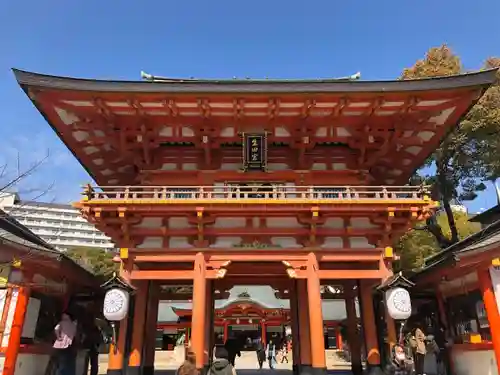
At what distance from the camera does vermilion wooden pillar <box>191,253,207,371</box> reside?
10.9 metres

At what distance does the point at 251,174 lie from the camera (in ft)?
43.8

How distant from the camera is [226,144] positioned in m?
13.6

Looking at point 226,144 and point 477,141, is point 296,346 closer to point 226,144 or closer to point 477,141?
point 226,144

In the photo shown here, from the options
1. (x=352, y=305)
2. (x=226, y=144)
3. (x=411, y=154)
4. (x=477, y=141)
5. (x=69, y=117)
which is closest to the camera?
(x=69, y=117)

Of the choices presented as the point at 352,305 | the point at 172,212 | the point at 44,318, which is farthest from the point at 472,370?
the point at 44,318

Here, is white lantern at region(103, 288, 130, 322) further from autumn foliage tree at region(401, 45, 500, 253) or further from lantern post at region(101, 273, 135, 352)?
autumn foliage tree at region(401, 45, 500, 253)

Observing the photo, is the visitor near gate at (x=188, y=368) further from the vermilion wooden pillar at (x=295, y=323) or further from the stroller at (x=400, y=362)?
the vermilion wooden pillar at (x=295, y=323)

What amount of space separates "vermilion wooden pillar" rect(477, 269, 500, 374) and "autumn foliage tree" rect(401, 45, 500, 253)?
12187 mm

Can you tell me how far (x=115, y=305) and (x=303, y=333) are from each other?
638cm

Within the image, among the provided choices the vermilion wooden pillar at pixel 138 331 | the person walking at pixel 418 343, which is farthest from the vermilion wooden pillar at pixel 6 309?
the person walking at pixel 418 343

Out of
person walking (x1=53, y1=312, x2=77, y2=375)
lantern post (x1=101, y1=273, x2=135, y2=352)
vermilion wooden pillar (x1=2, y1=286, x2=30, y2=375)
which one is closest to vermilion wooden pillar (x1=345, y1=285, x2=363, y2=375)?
lantern post (x1=101, y1=273, x2=135, y2=352)

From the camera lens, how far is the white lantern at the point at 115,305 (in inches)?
431

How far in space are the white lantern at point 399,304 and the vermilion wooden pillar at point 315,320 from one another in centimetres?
188

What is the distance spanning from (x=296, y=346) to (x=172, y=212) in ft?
23.4
